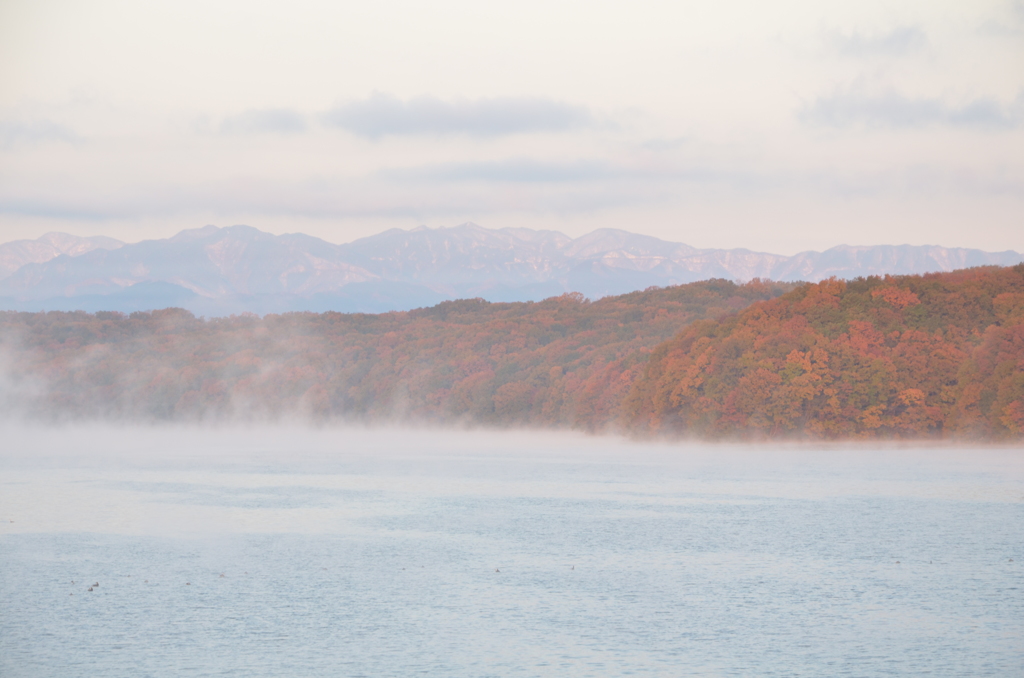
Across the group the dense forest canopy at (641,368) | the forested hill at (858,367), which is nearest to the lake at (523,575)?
the forested hill at (858,367)

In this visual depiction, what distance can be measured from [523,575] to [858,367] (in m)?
66.1

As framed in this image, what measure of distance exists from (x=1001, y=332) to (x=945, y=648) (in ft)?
234

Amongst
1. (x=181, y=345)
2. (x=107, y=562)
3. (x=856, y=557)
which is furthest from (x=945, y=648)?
(x=181, y=345)

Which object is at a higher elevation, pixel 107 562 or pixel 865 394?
pixel 865 394

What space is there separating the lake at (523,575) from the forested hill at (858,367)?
71.5 feet

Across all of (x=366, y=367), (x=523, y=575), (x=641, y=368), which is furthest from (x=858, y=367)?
(x=366, y=367)

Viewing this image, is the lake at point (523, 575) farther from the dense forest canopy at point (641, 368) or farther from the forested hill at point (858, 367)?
the dense forest canopy at point (641, 368)

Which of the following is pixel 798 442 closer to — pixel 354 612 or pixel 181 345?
pixel 354 612

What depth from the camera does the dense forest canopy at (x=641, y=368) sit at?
92375 millimetres

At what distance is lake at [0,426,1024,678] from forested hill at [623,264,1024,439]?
21784 mm

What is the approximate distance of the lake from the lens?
24109 mm

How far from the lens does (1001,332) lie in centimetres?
8931

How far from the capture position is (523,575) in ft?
111

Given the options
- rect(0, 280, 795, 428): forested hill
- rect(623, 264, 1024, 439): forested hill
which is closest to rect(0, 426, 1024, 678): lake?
rect(623, 264, 1024, 439): forested hill
